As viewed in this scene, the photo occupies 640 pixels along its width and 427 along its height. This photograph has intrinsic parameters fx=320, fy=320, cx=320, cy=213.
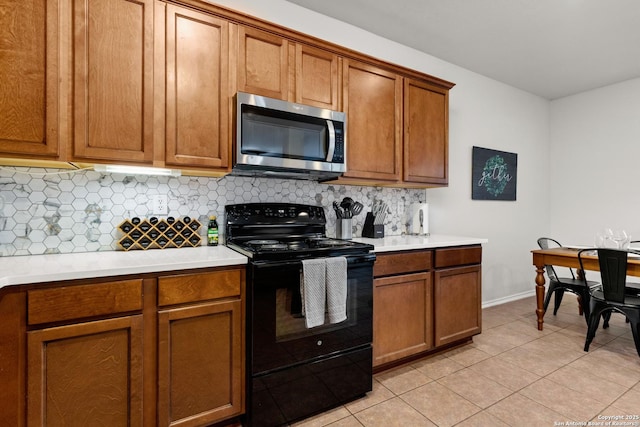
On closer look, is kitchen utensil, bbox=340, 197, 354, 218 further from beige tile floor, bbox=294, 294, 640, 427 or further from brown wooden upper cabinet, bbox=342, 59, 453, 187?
beige tile floor, bbox=294, 294, 640, 427

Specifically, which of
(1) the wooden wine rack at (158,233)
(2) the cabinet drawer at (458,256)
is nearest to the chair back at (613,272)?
(2) the cabinet drawer at (458,256)

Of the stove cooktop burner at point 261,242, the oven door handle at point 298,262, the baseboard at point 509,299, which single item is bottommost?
the baseboard at point 509,299

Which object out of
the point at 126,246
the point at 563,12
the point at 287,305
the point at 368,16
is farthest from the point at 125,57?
the point at 563,12

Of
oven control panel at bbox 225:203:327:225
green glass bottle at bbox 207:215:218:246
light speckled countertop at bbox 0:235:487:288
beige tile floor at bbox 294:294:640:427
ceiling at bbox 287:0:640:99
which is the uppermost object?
ceiling at bbox 287:0:640:99

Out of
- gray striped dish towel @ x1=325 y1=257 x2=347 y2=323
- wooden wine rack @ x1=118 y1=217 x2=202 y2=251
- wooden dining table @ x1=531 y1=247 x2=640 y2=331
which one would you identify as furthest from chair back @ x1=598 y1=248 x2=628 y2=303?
wooden wine rack @ x1=118 y1=217 x2=202 y2=251

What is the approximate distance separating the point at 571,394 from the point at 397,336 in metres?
1.15

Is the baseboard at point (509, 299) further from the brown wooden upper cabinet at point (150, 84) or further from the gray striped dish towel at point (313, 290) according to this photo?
the brown wooden upper cabinet at point (150, 84)

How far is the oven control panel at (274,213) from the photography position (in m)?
2.24

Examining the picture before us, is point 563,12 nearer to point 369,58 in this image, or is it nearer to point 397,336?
point 369,58

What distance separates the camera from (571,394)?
6.91ft

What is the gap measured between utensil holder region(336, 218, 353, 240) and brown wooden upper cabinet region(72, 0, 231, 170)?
3.52 ft

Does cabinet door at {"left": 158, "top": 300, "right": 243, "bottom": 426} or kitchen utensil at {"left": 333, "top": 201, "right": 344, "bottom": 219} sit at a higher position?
kitchen utensil at {"left": 333, "top": 201, "right": 344, "bottom": 219}

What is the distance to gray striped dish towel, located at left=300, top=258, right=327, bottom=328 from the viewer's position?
1.77 m

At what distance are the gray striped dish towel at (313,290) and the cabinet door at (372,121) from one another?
89 centimetres
